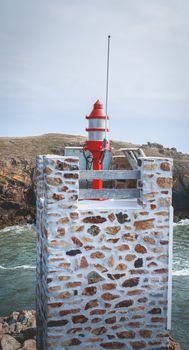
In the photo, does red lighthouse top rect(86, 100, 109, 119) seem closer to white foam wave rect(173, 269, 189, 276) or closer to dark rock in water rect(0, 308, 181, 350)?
dark rock in water rect(0, 308, 181, 350)

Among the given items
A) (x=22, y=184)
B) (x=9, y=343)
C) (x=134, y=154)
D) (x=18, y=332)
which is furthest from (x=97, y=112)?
(x=22, y=184)

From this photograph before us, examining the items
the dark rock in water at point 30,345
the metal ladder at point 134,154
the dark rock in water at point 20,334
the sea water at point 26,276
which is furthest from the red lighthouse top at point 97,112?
the sea water at point 26,276

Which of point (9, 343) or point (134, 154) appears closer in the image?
point (134, 154)

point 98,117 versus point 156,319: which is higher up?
point 98,117

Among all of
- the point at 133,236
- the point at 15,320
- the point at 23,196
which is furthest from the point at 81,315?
the point at 23,196

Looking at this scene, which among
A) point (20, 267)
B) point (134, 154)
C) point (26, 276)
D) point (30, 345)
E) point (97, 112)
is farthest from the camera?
point (20, 267)

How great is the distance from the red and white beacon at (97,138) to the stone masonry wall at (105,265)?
1016mm

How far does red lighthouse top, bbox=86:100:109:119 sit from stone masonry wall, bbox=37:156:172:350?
139 centimetres

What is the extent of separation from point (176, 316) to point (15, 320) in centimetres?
763

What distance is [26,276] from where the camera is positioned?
1934 centimetres

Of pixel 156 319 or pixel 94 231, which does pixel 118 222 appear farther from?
pixel 156 319

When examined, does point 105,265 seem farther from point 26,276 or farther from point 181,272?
point 181,272

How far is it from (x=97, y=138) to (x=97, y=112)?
1.76 feet

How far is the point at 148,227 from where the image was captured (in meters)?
5.56
